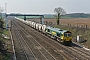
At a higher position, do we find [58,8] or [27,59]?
[58,8]

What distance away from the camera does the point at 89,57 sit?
27781mm

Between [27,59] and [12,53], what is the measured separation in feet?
14.8

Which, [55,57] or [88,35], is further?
[88,35]

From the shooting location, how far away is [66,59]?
86.1ft

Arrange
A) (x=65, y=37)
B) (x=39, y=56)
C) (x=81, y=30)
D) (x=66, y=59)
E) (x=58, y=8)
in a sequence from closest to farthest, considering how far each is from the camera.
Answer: (x=66, y=59) → (x=39, y=56) → (x=65, y=37) → (x=81, y=30) → (x=58, y=8)

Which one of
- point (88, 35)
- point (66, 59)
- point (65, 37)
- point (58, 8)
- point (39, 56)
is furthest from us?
point (58, 8)

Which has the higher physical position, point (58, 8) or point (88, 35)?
point (58, 8)

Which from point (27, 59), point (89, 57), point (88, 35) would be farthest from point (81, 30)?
point (27, 59)

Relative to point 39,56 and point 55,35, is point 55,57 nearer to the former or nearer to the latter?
point 39,56

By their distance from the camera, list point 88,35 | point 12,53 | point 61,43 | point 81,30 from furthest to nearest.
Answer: point 81,30 < point 88,35 < point 61,43 < point 12,53

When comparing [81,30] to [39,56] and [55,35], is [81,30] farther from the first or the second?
[39,56]

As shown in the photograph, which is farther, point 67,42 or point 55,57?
point 67,42

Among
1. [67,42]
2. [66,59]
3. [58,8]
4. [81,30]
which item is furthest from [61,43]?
[58,8]

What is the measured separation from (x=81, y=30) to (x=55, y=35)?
8.66 meters
